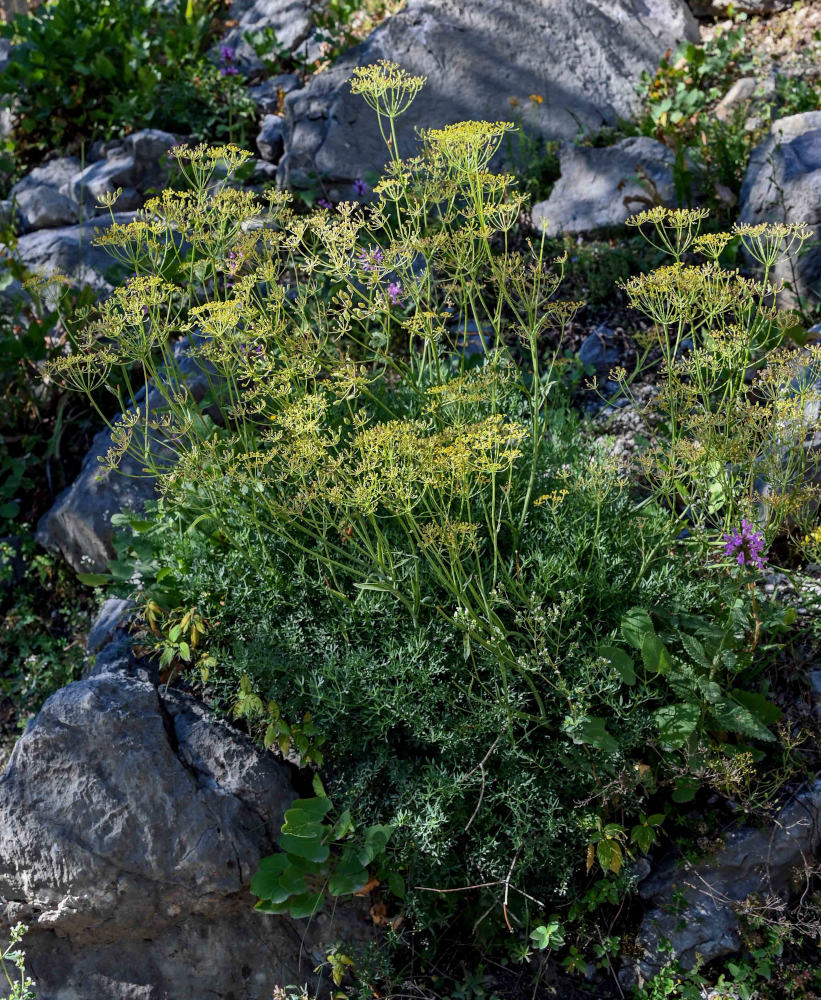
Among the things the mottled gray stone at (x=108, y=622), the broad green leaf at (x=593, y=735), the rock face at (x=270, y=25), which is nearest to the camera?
the broad green leaf at (x=593, y=735)

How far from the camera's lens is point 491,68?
7.46 metres

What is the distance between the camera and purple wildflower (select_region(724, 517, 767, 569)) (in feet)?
10.8

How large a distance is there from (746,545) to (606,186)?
390 cm

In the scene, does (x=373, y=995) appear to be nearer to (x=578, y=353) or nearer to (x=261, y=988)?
(x=261, y=988)

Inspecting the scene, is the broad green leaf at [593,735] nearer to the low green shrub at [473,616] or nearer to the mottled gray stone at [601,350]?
the low green shrub at [473,616]

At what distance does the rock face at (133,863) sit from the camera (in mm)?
3434

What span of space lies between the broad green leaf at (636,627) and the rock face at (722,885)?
844 millimetres

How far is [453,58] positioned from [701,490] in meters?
4.95

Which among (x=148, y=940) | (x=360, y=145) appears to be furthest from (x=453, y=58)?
(x=148, y=940)

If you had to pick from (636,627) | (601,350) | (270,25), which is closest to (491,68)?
(270,25)

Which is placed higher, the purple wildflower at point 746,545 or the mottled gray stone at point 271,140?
the mottled gray stone at point 271,140

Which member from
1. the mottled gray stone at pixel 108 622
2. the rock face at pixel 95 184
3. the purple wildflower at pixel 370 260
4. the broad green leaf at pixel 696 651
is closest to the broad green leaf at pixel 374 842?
the broad green leaf at pixel 696 651

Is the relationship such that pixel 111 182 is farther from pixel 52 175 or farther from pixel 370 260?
pixel 370 260

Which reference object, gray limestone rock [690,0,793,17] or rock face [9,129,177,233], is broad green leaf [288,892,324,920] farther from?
gray limestone rock [690,0,793,17]
